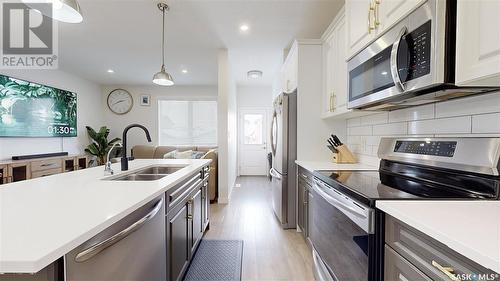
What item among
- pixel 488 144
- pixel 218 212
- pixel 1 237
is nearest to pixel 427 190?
pixel 488 144

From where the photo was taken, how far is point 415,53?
3.64ft

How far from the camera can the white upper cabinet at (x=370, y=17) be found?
1209mm

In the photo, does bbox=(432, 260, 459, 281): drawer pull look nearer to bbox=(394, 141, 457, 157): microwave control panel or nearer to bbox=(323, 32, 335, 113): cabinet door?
bbox=(394, 141, 457, 157): microwave control panel

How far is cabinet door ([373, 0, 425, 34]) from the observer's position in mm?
1141

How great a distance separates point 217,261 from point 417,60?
207 centimetres

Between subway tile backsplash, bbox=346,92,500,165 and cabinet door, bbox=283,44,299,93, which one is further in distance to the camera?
cabinet door, bbox=283,44,299,93

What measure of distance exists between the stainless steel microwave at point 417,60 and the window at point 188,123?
5.34 metres

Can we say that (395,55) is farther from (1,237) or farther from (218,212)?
(218,212)

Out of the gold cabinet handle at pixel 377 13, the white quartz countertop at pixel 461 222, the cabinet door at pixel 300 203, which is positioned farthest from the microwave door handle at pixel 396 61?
the cabinet door at pixel 300 203

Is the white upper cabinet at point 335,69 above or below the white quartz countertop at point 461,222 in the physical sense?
above

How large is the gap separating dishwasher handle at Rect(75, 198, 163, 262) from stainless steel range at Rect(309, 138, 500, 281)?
0.95m

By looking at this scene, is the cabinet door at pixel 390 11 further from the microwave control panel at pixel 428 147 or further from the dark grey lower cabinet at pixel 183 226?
the dark grey lower cabinet at pixel 183 226

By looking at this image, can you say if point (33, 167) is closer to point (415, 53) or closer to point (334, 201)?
point (334, 201)

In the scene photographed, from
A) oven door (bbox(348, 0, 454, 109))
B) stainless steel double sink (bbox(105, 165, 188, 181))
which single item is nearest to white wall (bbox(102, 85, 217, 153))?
stainless steel double sink (bbox(105, 165, 188, 181))
